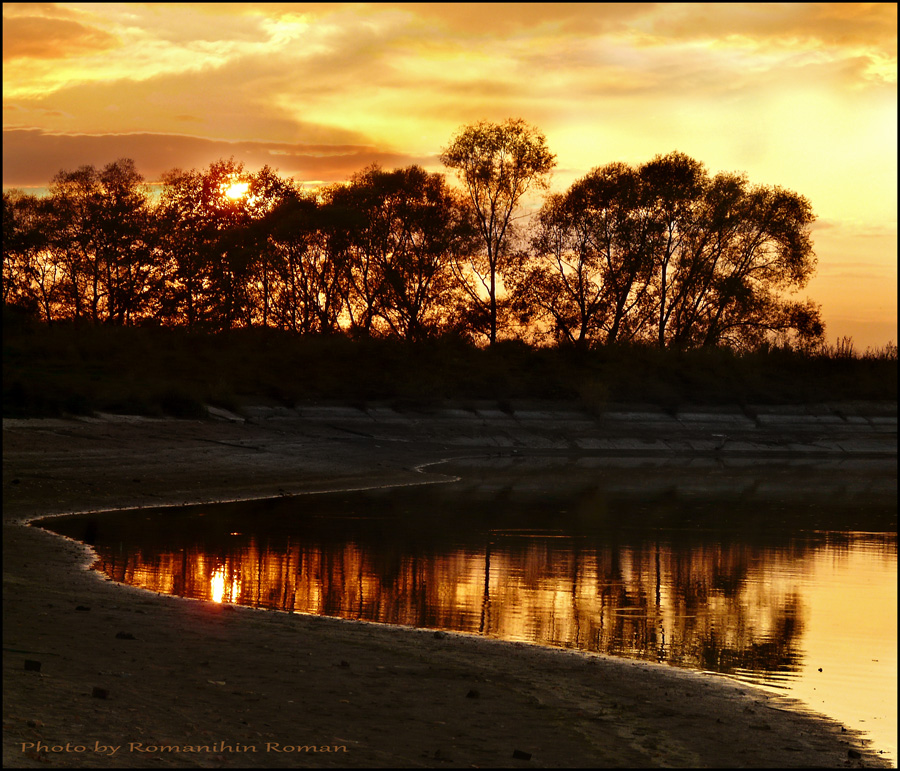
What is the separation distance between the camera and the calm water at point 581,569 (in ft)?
42.8

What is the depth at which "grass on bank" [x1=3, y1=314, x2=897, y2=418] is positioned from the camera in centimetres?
4906

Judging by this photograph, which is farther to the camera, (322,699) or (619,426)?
(619,426)

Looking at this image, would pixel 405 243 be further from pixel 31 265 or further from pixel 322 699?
pixel 322 699

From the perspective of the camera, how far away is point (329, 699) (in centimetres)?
938

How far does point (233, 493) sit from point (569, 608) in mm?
14645

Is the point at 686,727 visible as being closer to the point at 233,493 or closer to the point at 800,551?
the point at 800,551

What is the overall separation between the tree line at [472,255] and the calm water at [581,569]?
127 feet

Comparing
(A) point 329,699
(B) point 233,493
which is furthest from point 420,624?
(B) point 233,493

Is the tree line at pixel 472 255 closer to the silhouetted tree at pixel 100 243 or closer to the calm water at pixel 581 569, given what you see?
the silhouetted tree at pixel 100 243

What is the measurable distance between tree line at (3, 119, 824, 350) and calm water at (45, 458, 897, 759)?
38.7 m

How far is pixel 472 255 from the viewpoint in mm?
69062

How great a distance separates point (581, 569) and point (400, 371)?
39357 millimetres

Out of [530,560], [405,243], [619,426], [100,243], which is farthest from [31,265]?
[530,560]

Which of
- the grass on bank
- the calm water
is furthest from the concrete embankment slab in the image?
the calm water
